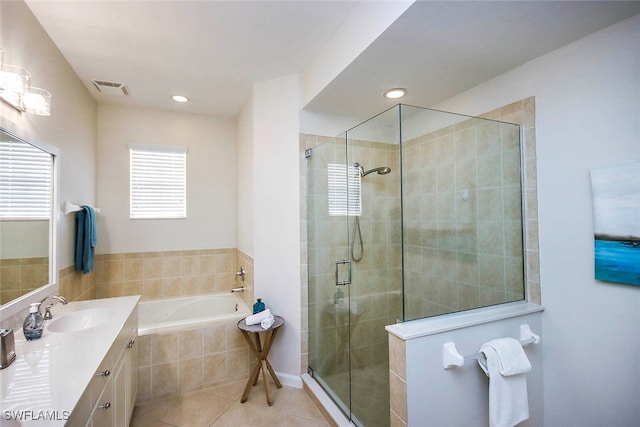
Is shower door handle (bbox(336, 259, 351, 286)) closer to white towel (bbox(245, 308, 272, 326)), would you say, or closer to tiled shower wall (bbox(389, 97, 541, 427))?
white towel (bbox(245, 308, 272, 326))

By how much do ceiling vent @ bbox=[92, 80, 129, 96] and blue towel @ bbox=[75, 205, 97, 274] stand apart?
1157 millimetres

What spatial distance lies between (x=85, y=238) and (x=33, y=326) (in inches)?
50.5

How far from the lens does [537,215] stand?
183cm

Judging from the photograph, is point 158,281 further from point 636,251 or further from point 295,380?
point 636,251

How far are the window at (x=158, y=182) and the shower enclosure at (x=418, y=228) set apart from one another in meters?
2.19

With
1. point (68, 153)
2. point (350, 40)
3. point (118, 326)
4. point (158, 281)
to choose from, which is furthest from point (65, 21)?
point (158, 281)

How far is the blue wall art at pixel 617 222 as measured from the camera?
1380mm

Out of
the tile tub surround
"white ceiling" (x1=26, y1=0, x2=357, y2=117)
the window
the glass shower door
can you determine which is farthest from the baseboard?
"white ceiling" (x1=26, y1=0, x2=357, y2=117)

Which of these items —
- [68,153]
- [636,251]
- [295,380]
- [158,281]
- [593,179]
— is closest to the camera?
[636,251]

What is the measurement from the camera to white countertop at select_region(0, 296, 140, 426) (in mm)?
894

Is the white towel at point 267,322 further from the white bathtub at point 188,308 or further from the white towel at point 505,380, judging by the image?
the white towel at point 505,380

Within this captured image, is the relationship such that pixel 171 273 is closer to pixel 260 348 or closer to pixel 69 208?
pixel 69 208

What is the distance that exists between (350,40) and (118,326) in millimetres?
2189

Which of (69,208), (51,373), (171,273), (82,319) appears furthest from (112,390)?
(171,273)
